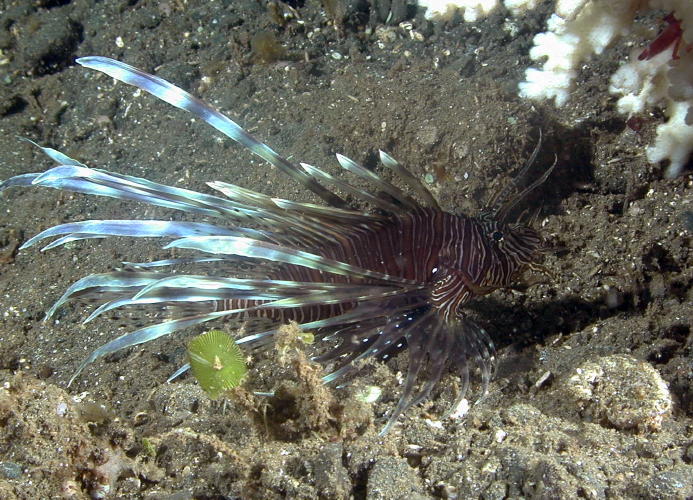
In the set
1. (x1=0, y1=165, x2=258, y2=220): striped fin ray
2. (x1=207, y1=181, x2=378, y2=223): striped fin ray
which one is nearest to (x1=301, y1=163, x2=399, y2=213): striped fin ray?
(x1=207, y1=181, x2=378, y2=223): striped fin ray

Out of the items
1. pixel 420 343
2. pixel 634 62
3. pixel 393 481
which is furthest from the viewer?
pixel 634 62

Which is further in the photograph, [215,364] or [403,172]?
[403,172]

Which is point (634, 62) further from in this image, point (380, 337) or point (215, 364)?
point (215, 364)

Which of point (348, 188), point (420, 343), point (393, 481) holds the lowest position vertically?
point (393, 481)

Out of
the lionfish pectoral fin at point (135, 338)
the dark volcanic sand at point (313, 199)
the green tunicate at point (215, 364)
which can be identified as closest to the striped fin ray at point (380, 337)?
the dark volcanic sand at point (313, 199)

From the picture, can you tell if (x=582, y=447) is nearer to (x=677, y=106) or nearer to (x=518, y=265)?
(x=518, y=265)

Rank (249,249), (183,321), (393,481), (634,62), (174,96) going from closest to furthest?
(393,481) < (249,249) < (174,96) < (183,321) < (634,62)

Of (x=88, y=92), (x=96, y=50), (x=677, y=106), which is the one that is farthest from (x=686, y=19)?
(x=96, y=50)

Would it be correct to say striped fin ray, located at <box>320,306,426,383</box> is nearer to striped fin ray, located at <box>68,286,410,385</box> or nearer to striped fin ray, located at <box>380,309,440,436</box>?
striped fin ray, located at <box>380,309,440,436</box>

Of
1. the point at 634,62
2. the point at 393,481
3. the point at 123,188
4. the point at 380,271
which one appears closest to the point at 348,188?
the point at 380,271
